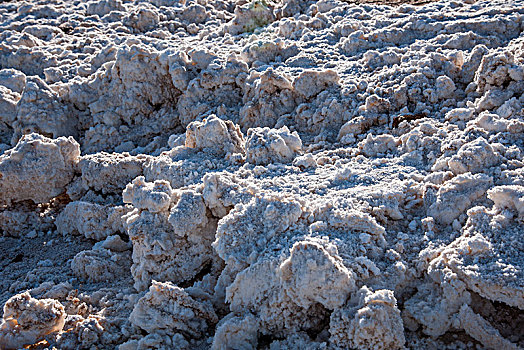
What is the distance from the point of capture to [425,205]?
2.38m

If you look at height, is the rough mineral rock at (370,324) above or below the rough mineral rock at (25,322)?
above

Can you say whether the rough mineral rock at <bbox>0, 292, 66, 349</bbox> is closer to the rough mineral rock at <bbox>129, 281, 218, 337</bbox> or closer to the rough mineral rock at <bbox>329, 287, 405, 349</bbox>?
the rough mineral rock at <bbox>129, 281, 218, 337</bbox>

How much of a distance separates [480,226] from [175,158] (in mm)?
1957

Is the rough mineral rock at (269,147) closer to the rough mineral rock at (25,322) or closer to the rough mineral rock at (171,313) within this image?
the rough mineral rock at (171,313)

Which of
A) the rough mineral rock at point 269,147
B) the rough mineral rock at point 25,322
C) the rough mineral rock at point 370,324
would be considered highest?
the rough mineral rock at point 269,147

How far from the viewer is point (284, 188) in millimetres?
2662

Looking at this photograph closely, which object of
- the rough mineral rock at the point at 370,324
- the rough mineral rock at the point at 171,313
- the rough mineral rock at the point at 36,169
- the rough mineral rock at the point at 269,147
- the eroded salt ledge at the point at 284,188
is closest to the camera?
the rough mineral rock at the point at 370,324

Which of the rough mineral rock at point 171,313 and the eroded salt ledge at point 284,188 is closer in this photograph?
the eroded salt ledge at point 284,188

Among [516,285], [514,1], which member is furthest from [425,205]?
[514,1]

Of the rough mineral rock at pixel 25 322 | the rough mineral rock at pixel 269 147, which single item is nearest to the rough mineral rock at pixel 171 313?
the rough mineral rock at pixel 25 322

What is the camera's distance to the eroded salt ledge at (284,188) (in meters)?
2.01

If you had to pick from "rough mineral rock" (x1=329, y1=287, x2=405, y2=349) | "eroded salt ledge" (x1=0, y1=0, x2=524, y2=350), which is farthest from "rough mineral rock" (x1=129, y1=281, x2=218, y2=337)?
"rough mineral rock" (x1=329, y1=287, x2=405, y2=349)

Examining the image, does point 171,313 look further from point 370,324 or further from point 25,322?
point 370,324

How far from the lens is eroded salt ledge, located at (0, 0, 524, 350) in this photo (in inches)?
79.1
